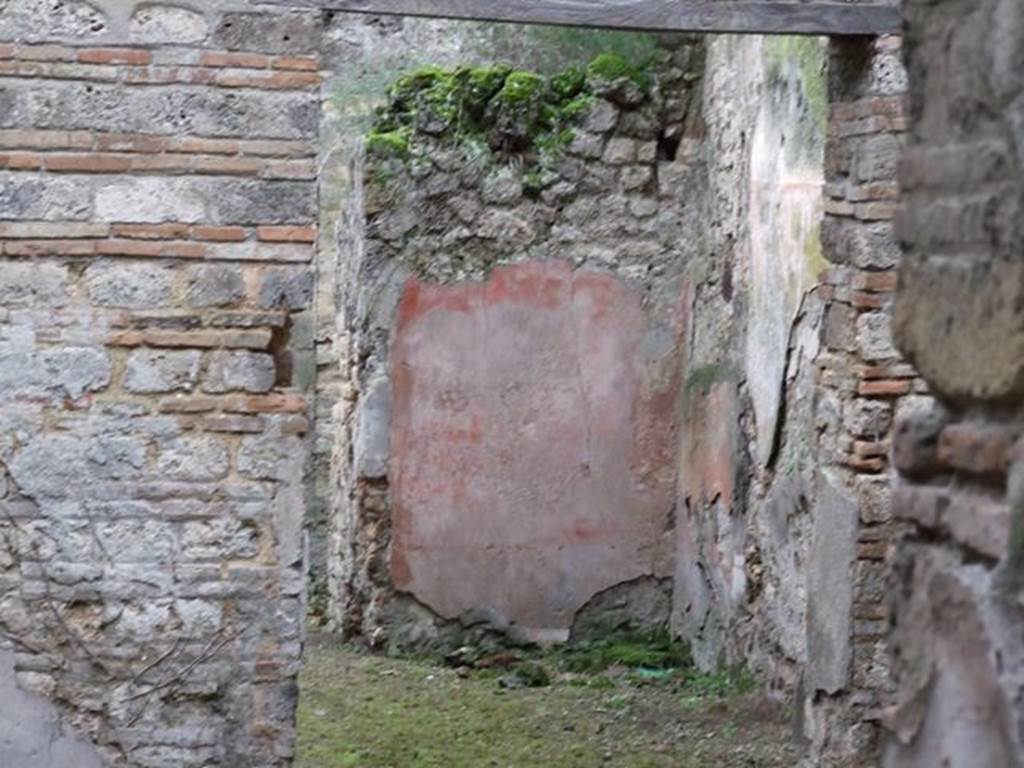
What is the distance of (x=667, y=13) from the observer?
5285 millimetres

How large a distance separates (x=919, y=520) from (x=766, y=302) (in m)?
5.71

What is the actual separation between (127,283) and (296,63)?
75 cm

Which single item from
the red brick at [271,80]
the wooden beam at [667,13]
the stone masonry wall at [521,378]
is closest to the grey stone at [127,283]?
the red brick at [271,80]

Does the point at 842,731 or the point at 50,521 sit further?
the point at 842,731

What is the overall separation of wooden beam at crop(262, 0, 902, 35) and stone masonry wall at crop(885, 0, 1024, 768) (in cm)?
350

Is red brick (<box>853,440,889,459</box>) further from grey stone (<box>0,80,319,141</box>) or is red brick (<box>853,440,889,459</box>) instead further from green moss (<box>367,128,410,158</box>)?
green moss (<box>367,128,410,158</box>)

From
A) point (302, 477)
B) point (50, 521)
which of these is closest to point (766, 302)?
point (302, 477)

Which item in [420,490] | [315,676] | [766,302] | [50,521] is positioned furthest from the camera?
[420,490]

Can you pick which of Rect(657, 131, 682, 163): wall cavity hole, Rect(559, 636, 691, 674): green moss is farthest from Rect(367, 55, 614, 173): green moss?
Rect(559, 636, 691, 674): green moss

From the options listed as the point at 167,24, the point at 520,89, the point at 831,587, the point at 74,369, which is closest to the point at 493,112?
the point at 520,89

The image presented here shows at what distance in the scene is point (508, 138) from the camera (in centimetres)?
855

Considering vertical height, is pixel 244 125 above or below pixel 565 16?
below

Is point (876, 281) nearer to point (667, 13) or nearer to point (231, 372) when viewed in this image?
point (667, 13)

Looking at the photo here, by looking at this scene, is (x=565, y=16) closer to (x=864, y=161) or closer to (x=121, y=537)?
(x=864, y=161)
